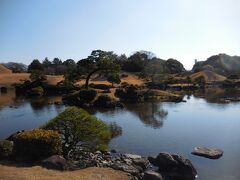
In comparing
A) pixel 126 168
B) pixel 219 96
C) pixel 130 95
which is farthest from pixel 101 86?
pixel 126 168

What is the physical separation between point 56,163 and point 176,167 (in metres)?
9.27

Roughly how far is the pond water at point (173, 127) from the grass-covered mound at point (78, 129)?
21.6 feet

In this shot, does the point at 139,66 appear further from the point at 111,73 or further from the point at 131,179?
the point at 131,179

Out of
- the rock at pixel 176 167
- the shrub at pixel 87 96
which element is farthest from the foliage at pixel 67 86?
the rock at pixel 176 167

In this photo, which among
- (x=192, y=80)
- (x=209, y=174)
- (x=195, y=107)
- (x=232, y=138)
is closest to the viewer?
(x=209, y=174)

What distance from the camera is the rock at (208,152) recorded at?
31.8 m

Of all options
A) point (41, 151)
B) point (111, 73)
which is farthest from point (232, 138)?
point (111, 73)

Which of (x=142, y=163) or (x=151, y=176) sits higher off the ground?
(x=151, y=176)

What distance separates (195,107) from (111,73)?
2432 cm

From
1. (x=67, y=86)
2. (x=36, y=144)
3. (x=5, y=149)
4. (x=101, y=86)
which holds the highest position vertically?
(x=101, y=86)

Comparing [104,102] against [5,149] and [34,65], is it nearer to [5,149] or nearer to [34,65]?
[5,149]

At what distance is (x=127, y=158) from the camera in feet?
97.3

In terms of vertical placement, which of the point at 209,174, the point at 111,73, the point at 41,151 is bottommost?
the point at 209,174

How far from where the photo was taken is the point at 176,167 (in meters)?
26.8
